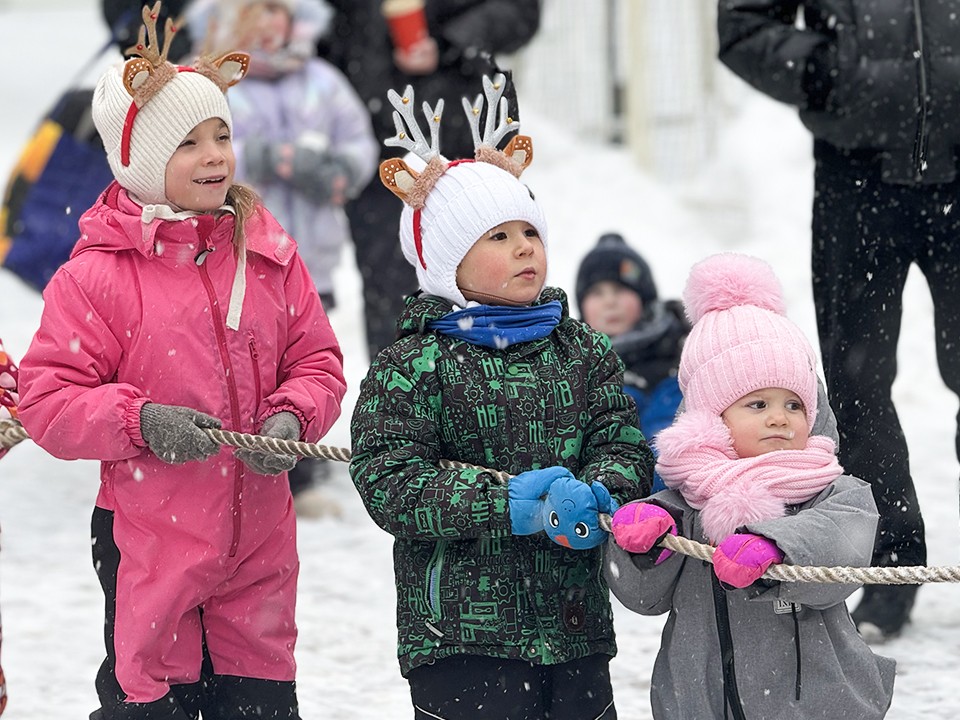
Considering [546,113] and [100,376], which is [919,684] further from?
[546,113]

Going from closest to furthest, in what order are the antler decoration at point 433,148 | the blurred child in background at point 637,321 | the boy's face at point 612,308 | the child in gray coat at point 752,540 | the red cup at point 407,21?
the child in gray coat at point 752,540 → the antler decoration at point 433,148 → the blurred child in background at point 637,321 → the boy's face at point 612,308 → the red cup at point 407,21

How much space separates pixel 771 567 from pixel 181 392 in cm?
127

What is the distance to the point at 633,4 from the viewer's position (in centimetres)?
1150

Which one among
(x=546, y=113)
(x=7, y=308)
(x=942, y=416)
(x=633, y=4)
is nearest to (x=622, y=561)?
(x=942, y=416)

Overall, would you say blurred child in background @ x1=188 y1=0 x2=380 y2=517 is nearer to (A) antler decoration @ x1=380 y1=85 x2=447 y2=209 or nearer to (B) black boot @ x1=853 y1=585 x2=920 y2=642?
(B) black boot @ x1=853 y1=585 x2=920 y2=642

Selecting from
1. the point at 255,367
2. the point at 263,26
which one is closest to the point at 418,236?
the point at 255,367

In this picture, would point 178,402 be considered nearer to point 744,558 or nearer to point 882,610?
point 744,558

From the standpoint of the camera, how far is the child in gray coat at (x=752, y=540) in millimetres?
2930

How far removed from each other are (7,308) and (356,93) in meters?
4.16

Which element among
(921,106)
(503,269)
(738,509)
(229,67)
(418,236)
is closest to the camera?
(738,509)

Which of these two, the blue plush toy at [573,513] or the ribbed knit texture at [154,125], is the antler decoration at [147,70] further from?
the blue plush toy at [573,513]

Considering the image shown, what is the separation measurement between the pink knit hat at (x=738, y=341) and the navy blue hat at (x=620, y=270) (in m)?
2.46

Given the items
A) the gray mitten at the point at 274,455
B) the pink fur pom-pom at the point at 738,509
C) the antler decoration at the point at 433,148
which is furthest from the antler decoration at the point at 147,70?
the pink fur pom-pom at the point at 738,509

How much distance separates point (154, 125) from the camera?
136 inches
